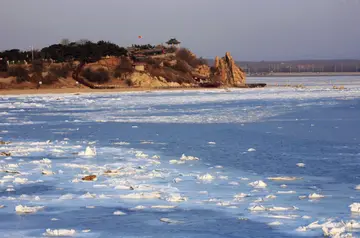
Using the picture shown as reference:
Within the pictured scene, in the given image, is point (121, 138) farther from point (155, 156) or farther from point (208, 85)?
point (208, 85)

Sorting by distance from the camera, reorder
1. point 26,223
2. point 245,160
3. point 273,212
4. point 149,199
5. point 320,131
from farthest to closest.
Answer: point 320,131
point 245,160
point 149,199
point 273,212
point 26,223

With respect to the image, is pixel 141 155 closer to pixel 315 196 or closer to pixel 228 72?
pixel 315 196

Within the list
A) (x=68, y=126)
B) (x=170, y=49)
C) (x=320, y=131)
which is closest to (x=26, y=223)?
(x=320, y=131)

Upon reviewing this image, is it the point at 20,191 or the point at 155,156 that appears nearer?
the point at 20,191

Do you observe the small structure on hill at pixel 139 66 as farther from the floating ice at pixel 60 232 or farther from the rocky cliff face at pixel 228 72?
the floating ice at pixel 60 232

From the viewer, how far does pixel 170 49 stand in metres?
128

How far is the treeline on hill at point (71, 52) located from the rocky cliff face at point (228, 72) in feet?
63.3

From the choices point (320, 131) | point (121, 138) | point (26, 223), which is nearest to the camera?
point (26, 223)

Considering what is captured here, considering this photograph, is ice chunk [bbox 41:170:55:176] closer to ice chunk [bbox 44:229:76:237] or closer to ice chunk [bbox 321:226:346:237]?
ice chunk [bbox 44:229:76:237]

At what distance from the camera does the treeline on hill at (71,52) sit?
354 ft

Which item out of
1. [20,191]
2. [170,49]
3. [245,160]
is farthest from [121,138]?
[170,49]

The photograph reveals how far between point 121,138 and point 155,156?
5.44m

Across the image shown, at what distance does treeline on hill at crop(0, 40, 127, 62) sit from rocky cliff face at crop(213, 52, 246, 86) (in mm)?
19289

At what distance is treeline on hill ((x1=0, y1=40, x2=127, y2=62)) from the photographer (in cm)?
10794
